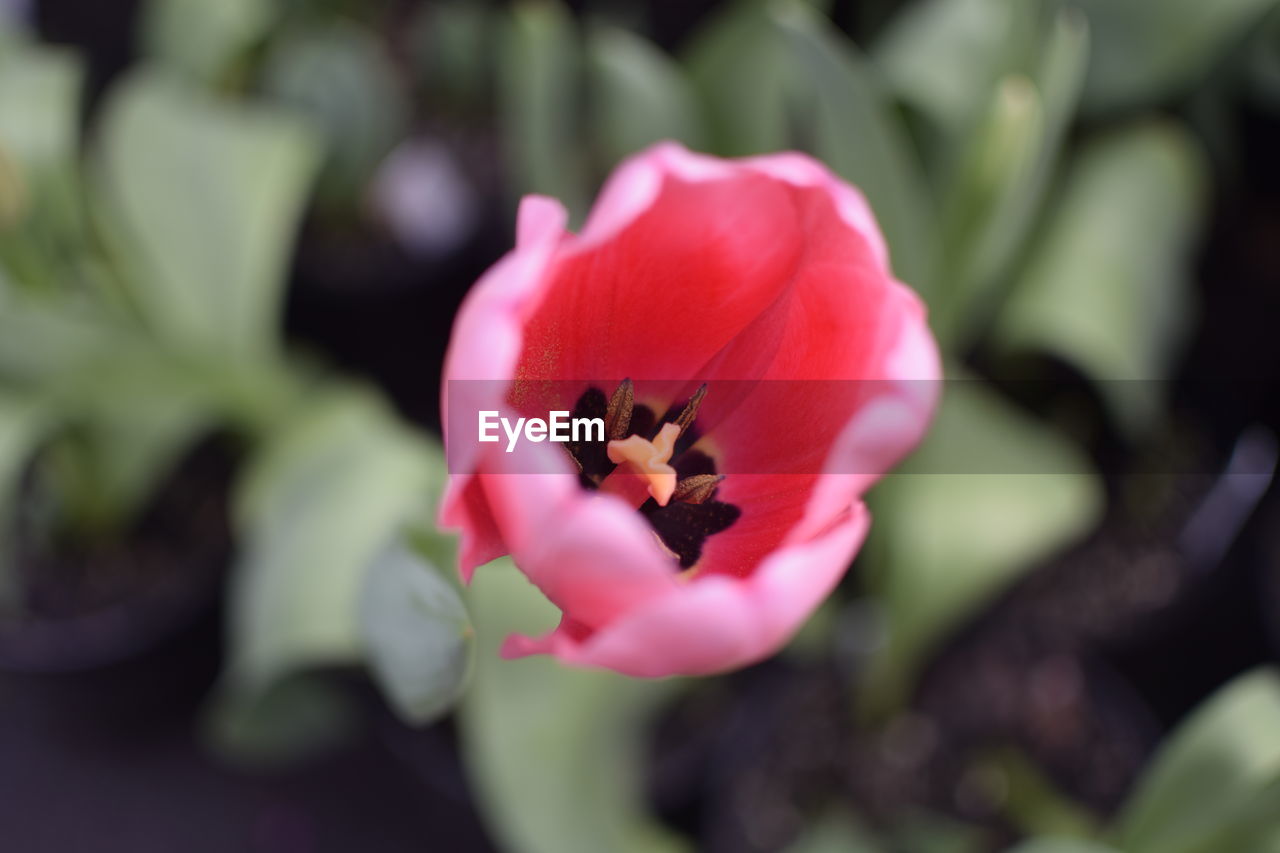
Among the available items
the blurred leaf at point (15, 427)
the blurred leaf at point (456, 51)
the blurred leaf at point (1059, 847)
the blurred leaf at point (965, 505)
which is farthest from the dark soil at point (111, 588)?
the blurred leaf at point (1059, 847)

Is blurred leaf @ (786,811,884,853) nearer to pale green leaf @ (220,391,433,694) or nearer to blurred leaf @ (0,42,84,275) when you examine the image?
pale green leaf @ (220,391,433,694)

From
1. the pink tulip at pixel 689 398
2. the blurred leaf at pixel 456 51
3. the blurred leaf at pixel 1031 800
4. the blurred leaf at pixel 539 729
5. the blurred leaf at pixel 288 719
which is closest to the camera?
the pink tulip at pixel 689 398

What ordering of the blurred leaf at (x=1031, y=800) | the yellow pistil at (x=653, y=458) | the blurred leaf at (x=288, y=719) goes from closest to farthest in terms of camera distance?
the yellow pistil at (x=653, y=458)
the blurred leaf at (x=1031, y=800)
the blurred leaf at (x=288, y=719)

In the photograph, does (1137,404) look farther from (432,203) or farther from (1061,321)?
(432,203)

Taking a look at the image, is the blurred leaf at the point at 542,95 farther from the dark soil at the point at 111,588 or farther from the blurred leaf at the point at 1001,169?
the dark soil at the point at 111,588

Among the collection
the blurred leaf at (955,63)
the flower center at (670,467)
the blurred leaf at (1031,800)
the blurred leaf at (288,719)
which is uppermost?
the blurred leaf at (955,63)

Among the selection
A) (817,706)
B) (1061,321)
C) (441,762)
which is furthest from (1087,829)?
(441,762)

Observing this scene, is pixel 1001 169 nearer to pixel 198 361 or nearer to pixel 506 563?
pixel 506 563
